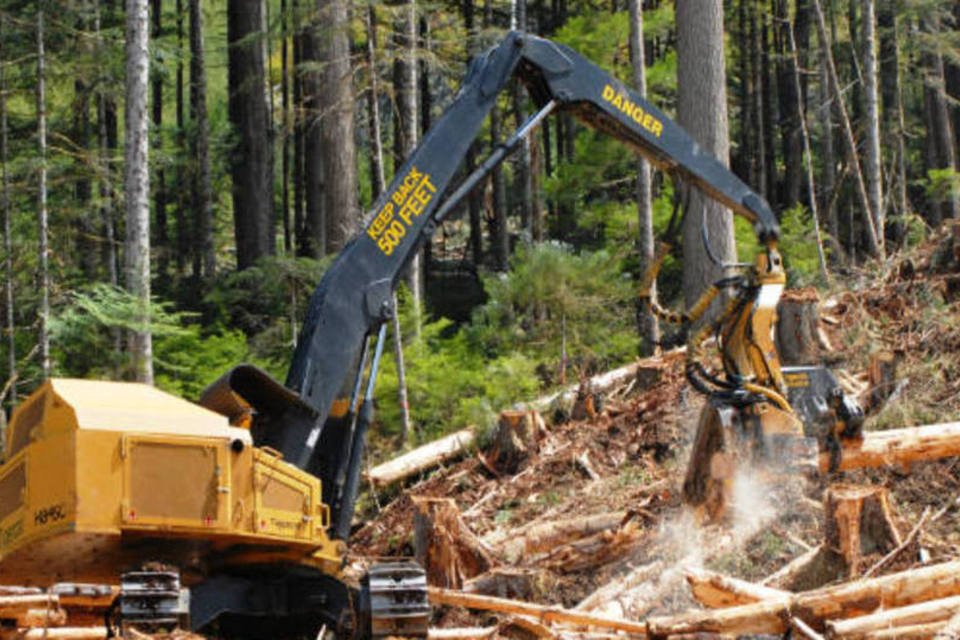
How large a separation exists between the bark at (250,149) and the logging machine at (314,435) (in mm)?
16803

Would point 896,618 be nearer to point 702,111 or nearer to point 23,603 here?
point 23,603

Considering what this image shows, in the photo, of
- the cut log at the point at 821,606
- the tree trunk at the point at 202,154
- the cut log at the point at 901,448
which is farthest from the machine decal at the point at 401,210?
the tree trunk at the point at 202,154

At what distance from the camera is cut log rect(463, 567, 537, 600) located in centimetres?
976

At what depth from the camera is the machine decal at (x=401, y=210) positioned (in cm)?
916

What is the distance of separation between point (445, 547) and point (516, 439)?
11.7 ft

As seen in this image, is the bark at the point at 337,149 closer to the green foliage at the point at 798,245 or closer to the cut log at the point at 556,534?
the green foliage at the point at 798,245

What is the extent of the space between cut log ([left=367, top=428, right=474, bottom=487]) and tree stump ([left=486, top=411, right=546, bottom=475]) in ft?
2.21

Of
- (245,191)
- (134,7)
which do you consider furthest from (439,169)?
(245,191)

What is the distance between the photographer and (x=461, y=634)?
807 cm

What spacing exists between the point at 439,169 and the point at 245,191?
18573 millimetres

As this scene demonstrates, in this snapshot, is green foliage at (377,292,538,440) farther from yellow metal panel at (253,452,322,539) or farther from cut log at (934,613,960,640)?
cut log at (934,613,960,640)

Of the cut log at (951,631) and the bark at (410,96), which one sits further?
the bark at (410,96)

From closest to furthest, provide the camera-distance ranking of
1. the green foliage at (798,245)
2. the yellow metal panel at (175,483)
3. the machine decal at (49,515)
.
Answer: the machine decal at (49,515) → the yellow metal panel at (175,483) → the green foliage at (798,245)

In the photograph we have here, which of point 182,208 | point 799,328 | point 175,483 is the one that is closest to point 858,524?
point 175,483
